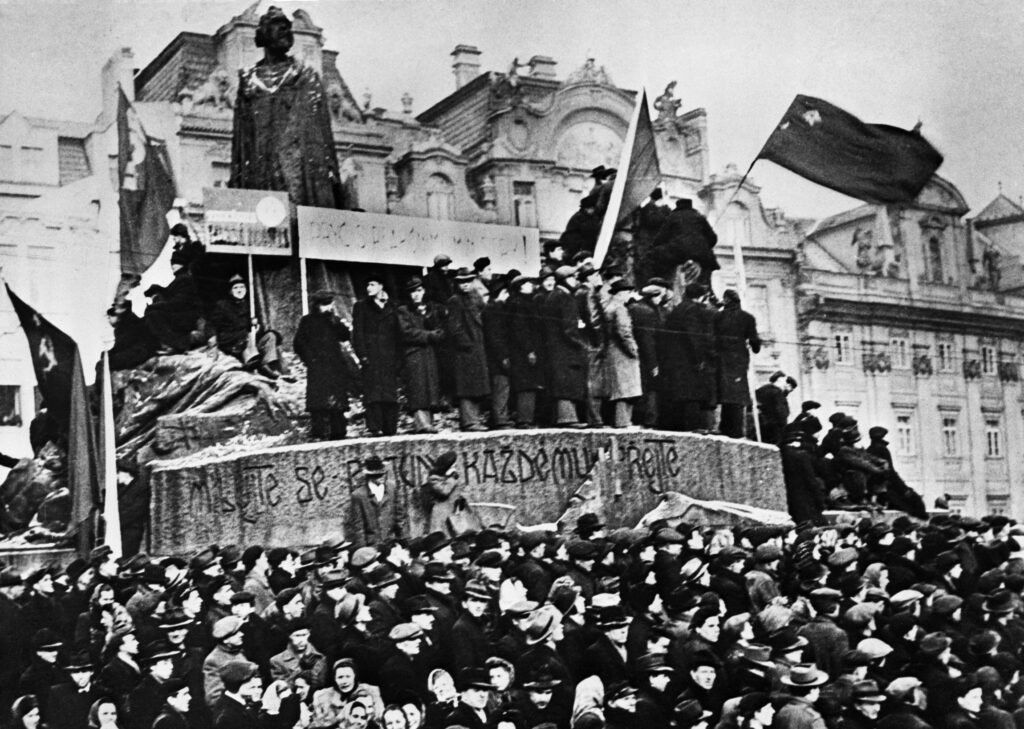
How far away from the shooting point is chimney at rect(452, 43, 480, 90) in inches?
420

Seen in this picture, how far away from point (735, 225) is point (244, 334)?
151 inches

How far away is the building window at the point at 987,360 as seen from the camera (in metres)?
12.3

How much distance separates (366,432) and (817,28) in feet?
13.8

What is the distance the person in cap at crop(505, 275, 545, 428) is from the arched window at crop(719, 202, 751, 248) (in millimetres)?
2143

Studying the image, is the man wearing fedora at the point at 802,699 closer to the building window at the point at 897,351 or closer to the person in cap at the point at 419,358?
the person in cap at the point at 419,358

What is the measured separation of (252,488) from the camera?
937cm

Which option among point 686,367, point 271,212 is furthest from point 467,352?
point 686,367

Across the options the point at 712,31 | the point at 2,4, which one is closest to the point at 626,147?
the point at 712,31

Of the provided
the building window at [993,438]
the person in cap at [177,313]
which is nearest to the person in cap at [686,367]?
the building window at [993,438]

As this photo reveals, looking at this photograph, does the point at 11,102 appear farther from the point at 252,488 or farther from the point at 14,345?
the point at 252,488

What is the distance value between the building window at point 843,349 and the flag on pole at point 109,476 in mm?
5428

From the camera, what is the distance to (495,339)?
10.4 m

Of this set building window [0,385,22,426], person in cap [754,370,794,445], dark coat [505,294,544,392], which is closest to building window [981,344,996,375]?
person in cap [754,370,794,445]

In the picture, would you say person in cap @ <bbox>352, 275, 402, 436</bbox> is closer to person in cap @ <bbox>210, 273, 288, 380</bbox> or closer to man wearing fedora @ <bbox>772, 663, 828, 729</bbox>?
person in cap @ <bbox>210, 273, 288, 380</bbox>
